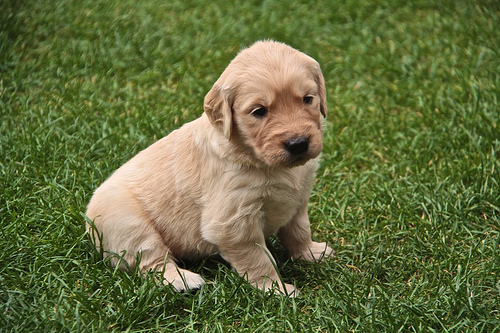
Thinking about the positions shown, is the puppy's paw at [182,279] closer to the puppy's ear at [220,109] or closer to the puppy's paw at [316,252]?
the puppy's paw at [316,252]

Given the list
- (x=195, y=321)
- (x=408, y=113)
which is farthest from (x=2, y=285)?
(x=408, y=113)

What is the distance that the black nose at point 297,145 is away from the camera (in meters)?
3.58

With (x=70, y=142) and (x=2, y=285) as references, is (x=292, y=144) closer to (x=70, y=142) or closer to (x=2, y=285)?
(x=2, y=285)

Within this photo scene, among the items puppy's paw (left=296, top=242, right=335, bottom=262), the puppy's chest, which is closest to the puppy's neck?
the puppy's chest

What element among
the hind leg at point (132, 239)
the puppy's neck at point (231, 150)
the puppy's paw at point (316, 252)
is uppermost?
the puppy's neck at point (231, 150)

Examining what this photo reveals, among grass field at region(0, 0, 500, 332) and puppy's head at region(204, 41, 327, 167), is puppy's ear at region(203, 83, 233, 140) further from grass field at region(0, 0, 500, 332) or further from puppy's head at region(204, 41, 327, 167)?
grass field at region(0, 0, 500, 332)

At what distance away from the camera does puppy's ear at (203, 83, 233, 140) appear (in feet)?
12.2

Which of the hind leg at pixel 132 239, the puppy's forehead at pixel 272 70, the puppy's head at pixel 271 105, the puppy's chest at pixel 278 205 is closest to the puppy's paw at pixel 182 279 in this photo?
the hind leg at pixel 132 239

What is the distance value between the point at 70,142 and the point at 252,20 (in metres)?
Result: 3.57

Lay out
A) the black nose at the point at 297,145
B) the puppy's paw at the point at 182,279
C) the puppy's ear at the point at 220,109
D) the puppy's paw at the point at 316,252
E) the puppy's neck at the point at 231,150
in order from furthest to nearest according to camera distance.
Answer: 1. the puppy's paw at the point at 316,252
2. the puppy's paw at the point at 182,279
3. the puppy's neck at the point at 231,150
4. the puppy's ear at the point at 220,109
5. the black nose at the point at 297,145

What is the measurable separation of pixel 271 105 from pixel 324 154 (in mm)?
2325

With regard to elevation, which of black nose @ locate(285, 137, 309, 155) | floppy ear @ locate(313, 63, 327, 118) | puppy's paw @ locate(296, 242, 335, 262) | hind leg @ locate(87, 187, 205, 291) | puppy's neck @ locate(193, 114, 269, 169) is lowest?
puppy's paw @ locate(296, 242, 335, 262)

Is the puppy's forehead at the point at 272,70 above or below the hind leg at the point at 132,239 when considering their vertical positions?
above

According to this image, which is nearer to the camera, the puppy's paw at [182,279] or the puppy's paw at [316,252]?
the puppy's paw at [182,279]
